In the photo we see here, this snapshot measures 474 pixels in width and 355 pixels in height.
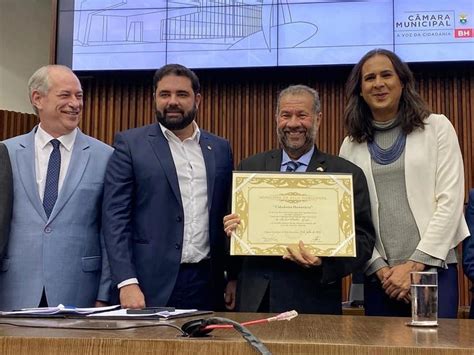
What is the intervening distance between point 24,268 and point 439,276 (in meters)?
1.50

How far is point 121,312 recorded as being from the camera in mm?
1714

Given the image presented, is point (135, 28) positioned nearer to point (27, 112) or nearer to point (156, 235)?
point (27, 112)

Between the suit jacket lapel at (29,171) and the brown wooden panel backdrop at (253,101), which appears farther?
the brown wooden panel backdrop at (253,101)

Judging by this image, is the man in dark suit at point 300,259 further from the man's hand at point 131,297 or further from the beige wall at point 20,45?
the beige wall at point 20,45

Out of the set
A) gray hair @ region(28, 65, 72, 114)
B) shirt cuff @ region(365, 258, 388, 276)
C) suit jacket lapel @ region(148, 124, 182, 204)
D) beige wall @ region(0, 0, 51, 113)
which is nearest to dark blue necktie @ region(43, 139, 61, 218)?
gray hair @ region(28, 65, 72, 114)

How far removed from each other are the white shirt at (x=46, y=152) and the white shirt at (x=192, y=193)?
380mm

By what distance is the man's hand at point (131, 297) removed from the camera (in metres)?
2.23

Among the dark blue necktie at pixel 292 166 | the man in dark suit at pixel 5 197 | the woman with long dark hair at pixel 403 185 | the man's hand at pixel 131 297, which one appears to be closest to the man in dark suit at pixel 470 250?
the woman with long dark hair at pixel 403 185

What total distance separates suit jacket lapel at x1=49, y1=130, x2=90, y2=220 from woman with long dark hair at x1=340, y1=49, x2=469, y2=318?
40.8 inches

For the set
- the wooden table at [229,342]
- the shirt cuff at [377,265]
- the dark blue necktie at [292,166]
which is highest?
the dark blue necktie at [292,166]

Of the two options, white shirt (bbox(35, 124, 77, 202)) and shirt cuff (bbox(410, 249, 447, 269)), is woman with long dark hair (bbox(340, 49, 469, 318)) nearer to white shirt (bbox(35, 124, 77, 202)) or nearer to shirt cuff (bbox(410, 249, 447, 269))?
shirt cuff (bbox(410, 249, 447, 269))

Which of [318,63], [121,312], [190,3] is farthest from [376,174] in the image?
[190,3]

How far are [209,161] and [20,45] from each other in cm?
446

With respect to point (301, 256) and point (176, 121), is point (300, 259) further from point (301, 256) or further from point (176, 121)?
point (176, 121)
